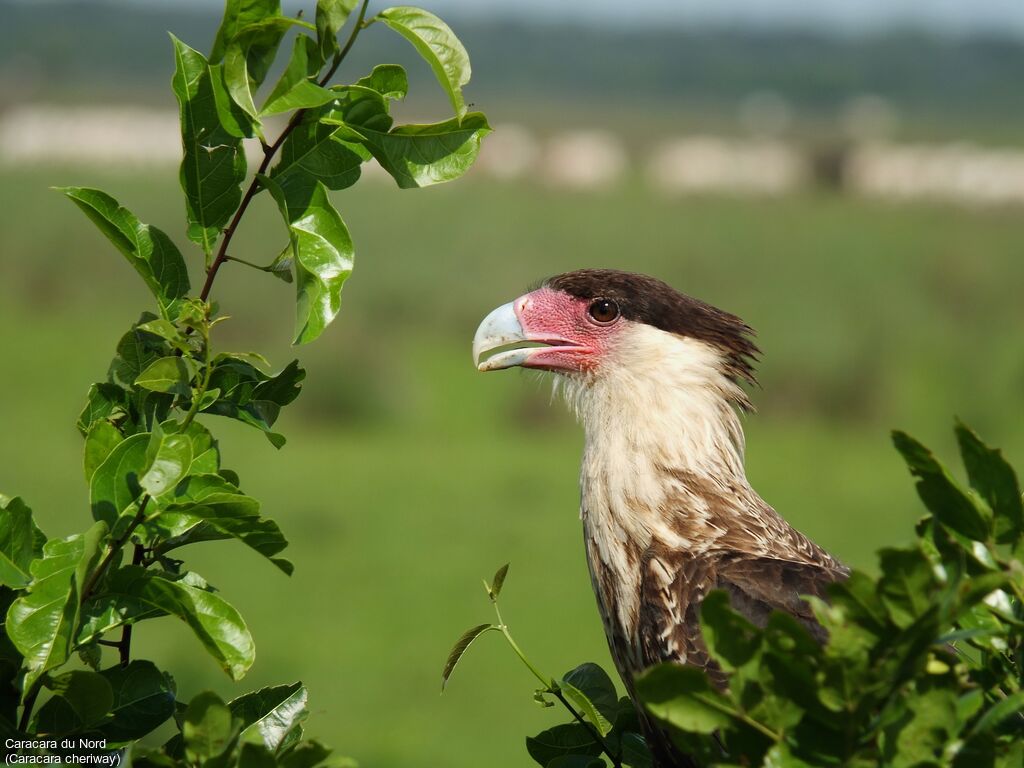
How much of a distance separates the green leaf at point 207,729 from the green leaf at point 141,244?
542mm

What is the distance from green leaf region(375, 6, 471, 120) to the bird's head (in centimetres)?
141

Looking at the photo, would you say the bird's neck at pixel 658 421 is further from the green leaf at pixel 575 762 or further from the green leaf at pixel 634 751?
the green leaf at pixel 575 762

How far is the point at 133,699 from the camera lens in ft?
5.28

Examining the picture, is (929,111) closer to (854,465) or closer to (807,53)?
(807,53)

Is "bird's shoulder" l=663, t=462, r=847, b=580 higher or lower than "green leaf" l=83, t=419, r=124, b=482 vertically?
higher

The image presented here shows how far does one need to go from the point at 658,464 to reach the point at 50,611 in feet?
5.16

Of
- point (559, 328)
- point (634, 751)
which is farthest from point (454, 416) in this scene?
point (634, 751)

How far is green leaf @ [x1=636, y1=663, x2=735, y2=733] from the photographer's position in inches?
49.3

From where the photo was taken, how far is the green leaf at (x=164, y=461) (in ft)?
4.68

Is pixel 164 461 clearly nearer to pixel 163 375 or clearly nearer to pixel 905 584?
pixel 163 375

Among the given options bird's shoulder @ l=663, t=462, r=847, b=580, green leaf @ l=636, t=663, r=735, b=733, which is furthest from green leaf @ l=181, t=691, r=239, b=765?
bird's shoulder @ l=663, t=462, r=847, b=580

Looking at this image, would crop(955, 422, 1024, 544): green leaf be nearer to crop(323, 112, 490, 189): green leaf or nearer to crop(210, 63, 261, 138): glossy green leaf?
crop(323, 112, 490, 189): green leaf

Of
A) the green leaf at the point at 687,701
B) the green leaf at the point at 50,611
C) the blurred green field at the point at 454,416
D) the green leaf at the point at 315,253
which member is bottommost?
the green leaf at the point at 687,701

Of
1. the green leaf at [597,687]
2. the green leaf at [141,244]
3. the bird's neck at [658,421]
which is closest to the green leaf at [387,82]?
the green leaf at [141,244]
